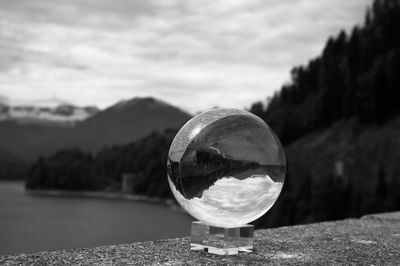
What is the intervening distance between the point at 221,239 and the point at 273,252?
0.72m

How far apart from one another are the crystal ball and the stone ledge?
62cm

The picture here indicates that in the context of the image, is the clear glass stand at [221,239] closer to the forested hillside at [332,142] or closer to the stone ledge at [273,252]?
the stone ledge at [273,252]

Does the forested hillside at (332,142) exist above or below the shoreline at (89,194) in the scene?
above

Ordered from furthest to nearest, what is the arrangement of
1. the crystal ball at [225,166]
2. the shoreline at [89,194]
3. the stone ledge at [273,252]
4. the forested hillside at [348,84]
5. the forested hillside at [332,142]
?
the shoreline at [89,194] → the forested hillside at [348,84] → the forested hillside at [332,142] → the crystal ball at [225,166] → the stone ledge at [273,252]

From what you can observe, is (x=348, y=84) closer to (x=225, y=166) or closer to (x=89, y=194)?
(x=89, y=194)

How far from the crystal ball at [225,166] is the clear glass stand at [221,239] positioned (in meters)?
0.17

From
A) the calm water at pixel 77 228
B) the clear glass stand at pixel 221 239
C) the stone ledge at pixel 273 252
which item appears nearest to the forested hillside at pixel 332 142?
the calm water at pixel 77 228

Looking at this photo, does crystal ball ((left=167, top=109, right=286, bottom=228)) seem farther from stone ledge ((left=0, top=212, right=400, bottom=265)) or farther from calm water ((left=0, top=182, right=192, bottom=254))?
calm water ((left=0, top=182, right=192, bottom=254))

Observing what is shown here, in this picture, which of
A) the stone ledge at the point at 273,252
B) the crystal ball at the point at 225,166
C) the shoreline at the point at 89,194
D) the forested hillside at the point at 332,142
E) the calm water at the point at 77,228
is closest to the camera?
the stone ledge at the point at 273,252

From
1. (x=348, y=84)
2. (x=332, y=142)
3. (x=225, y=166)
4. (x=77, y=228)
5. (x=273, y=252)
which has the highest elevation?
(x=348, y=84)

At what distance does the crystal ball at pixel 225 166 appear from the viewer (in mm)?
6887

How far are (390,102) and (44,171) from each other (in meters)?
79.4

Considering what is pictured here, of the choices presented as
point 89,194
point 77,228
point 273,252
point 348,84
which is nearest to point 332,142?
point 348,84

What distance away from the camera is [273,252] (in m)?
7.38
